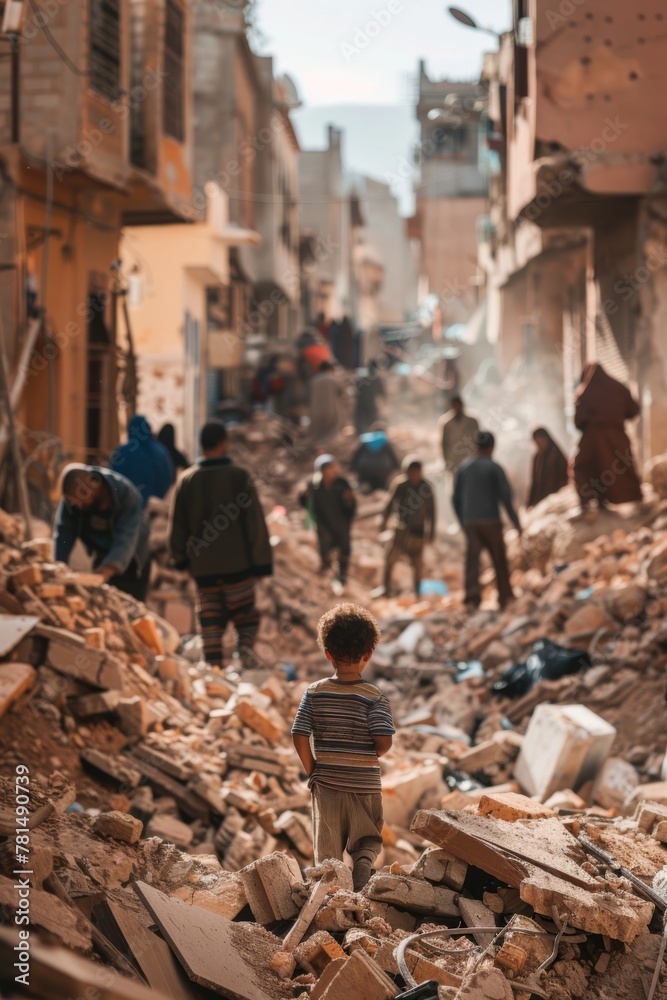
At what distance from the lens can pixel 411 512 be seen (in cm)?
1252

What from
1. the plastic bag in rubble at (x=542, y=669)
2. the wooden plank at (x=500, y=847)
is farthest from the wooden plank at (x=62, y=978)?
the plastic bag in rubble at (x=542, y=669)

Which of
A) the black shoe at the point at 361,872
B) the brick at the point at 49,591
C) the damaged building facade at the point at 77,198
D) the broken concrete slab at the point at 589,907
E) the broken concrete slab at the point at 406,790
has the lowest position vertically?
the broken concrete slab at the point at 406,790

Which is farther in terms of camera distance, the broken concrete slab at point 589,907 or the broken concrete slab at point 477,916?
the broken concrete slab at point 477,916

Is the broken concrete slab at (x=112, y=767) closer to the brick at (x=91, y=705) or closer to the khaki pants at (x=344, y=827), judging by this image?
the brick at (x=91, y=705)

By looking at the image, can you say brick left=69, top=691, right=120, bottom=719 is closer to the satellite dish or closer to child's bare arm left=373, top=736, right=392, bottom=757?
child's bare arm left=373, top=736, right=392, bottom=757

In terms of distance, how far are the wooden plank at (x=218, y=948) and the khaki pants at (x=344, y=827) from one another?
1.89 feet

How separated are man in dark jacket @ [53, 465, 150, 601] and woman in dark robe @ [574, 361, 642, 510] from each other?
5608 mm

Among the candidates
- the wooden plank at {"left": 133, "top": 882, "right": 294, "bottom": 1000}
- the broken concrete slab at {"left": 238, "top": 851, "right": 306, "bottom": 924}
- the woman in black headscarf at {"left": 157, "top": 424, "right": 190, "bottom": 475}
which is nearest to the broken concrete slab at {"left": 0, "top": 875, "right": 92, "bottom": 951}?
the wooden plank at {"left": 133, "top": 882, "right": 294, "bottom": 1000}

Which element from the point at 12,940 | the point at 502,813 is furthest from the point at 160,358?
the point at 12,940

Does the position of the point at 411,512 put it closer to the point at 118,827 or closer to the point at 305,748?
the point at 305,748

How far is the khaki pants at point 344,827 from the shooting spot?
4.10 meters

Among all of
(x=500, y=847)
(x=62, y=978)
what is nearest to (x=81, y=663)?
(x=500, y=847)

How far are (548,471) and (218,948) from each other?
10.7 meters

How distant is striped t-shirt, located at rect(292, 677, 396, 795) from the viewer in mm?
4094
